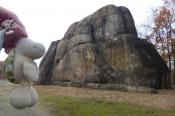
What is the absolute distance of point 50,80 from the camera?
886 inches

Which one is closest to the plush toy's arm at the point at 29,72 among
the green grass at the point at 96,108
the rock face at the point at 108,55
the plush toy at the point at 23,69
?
the plush toy at the point at 23,69

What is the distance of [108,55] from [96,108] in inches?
335

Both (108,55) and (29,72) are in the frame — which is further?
(108,55)

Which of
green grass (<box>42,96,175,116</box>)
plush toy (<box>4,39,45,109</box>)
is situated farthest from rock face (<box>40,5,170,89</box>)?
plush toy (<box>4,39,45,109</box>)

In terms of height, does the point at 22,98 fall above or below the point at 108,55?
below

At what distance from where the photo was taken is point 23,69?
20.7 ft

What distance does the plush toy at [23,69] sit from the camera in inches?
249

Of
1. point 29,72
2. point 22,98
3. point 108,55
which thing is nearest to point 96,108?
point 22,98

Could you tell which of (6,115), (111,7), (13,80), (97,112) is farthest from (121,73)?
(13,80)

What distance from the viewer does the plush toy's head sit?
6359mm

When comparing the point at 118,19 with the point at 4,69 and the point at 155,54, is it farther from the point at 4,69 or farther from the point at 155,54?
the point at 4,69

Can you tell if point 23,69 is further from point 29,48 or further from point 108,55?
point 108,55

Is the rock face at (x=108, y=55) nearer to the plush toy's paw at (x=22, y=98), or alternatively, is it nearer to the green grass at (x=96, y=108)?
the green grass at (x=96, y=108)

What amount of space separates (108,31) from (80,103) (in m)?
8.69
